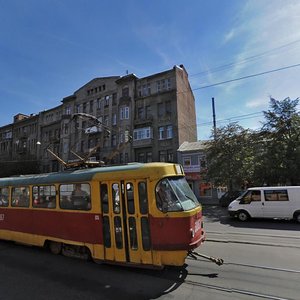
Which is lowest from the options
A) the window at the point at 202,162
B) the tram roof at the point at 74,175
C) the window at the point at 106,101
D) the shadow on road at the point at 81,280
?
the shadow on road at the point at 81,280

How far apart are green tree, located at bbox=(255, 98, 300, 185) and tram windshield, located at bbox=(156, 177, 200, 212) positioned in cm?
1801

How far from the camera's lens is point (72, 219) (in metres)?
7.72

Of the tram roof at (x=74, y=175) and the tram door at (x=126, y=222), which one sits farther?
the tram roof at (x=74, y=175)

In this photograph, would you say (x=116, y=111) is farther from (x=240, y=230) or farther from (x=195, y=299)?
(x=195, y=299)

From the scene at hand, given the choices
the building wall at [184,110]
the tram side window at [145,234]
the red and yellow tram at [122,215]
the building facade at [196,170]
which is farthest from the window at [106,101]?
the tram side window at [145,234]

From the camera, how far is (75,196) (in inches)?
308

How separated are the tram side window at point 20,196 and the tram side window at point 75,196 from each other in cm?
186

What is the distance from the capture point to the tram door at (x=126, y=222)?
652 cm

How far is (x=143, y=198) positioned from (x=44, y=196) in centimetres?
374

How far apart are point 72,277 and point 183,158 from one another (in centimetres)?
2881

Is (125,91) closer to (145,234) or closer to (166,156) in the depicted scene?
(166,156)

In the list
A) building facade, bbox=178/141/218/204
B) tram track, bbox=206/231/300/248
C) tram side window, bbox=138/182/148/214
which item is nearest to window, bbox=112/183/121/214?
tram side window, bbox=138/182/148/214

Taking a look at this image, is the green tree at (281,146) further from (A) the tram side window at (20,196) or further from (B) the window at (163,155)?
(A) the tram side window at (20,196)

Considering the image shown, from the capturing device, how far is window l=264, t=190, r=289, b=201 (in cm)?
1506
